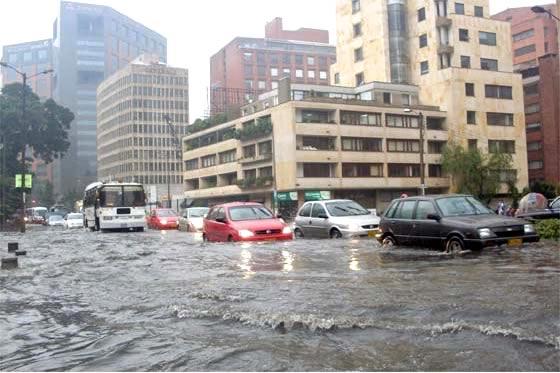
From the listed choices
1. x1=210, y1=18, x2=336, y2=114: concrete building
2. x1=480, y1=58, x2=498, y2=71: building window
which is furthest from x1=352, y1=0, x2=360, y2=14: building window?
x1=210, y1=18, x2=336, y2=114: concrete building

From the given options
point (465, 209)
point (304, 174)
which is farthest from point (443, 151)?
point (465, 209)

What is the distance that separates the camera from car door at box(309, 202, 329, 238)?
56.3ft

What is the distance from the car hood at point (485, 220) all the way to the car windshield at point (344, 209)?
612 cm

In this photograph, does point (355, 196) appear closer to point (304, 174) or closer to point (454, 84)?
point (304, 174)

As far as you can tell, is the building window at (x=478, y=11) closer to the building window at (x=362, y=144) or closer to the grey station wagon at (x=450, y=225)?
the building window at (x=362, y=144)

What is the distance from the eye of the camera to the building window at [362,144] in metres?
60.8

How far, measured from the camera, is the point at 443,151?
6275cm

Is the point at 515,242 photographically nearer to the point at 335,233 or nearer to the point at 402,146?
the point at 335,233

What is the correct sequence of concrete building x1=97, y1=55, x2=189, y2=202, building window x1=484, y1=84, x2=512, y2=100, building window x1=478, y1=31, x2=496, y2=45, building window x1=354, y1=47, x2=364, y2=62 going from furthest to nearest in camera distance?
1. concrete building x1=97, y1=55, x2=189, y2=202
2. building window x1=354, y1=47, x2=364, y2=62
3. building window x1=478, y1=31, x2=496, y2=45
4. building window x1=484, y1=84, x2=512, y2=100

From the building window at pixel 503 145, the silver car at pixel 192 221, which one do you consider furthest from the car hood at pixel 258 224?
the building window at pixel 503 145

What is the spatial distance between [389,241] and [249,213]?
4.89 m

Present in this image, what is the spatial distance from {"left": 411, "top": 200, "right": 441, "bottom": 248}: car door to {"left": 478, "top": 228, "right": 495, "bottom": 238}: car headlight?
95 centimetres

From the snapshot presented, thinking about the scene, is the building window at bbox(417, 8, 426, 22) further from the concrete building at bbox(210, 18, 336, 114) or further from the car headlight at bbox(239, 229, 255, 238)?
the car headlight at bbox(239, 229, 255, 238)

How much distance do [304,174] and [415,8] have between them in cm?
2462
